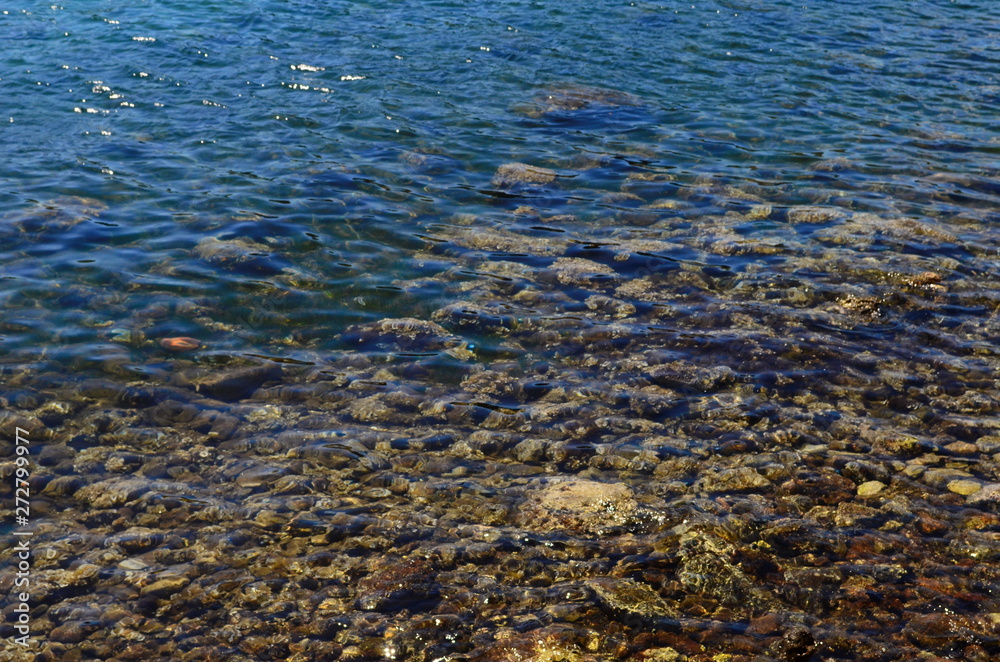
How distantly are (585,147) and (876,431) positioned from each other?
8.44 m

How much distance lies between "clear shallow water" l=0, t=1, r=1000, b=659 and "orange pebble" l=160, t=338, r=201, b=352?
5.6 inches

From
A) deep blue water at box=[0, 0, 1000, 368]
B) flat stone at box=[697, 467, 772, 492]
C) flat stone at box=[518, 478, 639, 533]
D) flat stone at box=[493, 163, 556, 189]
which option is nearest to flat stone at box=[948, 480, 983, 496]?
flat stone at box=[697, 467, 772, 492]

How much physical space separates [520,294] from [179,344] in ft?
13.6

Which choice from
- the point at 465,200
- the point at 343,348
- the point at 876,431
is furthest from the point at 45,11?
the point at 876,431

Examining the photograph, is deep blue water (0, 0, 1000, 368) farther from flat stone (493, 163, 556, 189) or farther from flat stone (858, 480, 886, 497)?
flat stone (858, 480, 886, 497)

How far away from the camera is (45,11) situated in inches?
792

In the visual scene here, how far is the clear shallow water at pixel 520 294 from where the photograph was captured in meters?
6.64

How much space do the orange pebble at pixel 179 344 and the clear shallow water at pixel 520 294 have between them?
14 centimetres

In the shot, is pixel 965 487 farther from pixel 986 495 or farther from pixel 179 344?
pixel 179 344

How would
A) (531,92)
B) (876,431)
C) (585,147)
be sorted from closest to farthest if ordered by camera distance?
(876,431) < (585,147) < (531,92)

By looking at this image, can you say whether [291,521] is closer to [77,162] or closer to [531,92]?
[77,162]

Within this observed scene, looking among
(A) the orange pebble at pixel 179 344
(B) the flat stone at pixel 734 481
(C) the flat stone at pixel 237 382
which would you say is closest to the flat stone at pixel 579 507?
(B) the flat stone at pixel 734 481

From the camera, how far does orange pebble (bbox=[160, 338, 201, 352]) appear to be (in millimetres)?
8797

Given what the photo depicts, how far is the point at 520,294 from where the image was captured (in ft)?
32.7
